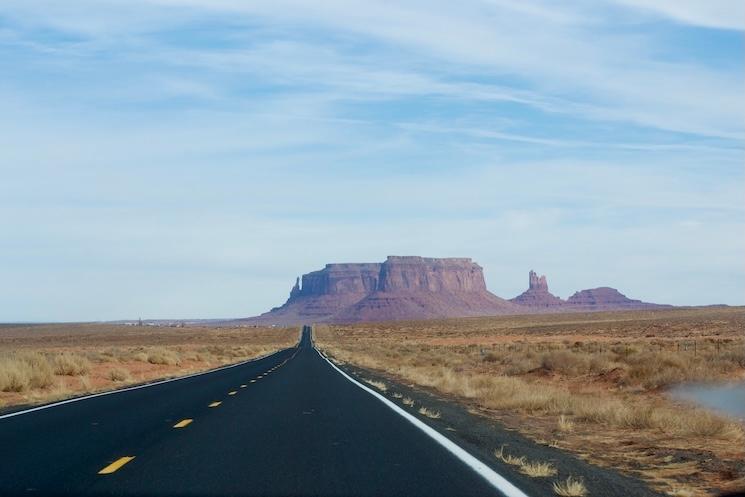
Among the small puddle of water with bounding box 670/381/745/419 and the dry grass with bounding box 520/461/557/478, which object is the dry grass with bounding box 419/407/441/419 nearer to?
the dry grass with bounding box 520/461/557/478

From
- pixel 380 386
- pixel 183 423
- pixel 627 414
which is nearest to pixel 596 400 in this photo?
pixel 627 414

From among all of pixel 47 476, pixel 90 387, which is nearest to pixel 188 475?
pixel 47 476

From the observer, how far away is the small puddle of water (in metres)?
23.1

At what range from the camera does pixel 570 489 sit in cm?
873

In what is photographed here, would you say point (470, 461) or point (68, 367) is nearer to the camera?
point (470, 461)

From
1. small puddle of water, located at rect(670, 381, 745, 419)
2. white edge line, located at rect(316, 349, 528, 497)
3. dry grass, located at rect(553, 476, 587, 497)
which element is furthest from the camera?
small puddle of water, located at rect(670, 381, 745, 419)

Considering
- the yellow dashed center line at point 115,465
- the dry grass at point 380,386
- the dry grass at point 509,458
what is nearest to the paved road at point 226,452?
the yellow dashed center line at point 115,465

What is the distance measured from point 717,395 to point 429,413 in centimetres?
1244

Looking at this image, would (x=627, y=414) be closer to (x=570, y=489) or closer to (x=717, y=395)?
(x=570, y=489)

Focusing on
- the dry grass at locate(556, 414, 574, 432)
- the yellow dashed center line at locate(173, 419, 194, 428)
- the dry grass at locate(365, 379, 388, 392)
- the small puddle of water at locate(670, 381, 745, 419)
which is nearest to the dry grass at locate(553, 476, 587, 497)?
the dry grass at locate(556, 414, 574, 432)

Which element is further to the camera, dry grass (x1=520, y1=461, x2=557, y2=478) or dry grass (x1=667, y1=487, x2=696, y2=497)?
dry grass (x1=520, y1=461, x2=557, y2=478)

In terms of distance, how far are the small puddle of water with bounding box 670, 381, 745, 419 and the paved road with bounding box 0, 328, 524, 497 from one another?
31.8ft

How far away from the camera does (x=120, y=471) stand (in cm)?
978

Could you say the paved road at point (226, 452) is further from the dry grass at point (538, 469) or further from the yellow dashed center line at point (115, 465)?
the dry grass at point (538, 469)
